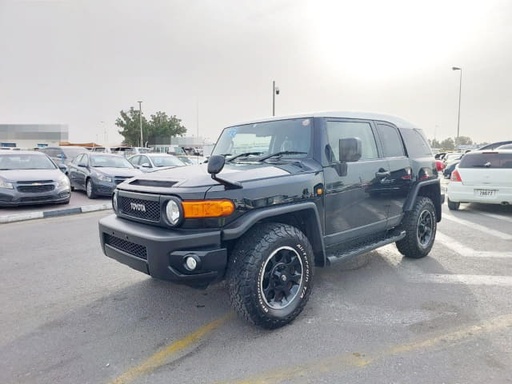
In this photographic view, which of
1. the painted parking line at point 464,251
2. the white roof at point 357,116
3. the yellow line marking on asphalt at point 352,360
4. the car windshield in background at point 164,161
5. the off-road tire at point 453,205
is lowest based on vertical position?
the yellow line marking on asphalt at point 352,360

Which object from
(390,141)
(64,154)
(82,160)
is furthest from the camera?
(64,154)

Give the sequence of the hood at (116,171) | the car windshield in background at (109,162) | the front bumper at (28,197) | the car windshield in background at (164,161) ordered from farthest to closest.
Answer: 1. the car windshield in background at (164,161)
2. the car windshield in background at (109,162)
3. the hood at (116,171)
4. the front bumper at (28,197)

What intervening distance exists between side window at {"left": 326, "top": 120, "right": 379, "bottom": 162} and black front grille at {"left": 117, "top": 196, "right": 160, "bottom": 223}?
1.77 metres

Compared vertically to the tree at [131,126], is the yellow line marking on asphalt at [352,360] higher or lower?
lower

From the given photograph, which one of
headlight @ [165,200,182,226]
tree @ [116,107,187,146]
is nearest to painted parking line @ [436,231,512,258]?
headlight @ [165,200,182,226]

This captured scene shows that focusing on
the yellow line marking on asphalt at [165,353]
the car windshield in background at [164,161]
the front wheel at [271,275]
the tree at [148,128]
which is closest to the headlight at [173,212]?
the front wheel at [271,275]

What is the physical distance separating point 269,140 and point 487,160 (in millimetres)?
7120

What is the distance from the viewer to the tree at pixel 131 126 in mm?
54875

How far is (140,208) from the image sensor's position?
337cm

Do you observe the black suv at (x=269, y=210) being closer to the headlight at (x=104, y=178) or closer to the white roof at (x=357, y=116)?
the white roof at (x=357, y=116)

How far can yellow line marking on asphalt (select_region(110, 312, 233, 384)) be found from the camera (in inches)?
102

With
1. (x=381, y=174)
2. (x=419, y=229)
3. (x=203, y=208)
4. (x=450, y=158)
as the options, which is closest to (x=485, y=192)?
(x=419, y=229)

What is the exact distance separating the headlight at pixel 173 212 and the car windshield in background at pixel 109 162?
981cm

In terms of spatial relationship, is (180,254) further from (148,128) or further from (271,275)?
(148,128)
